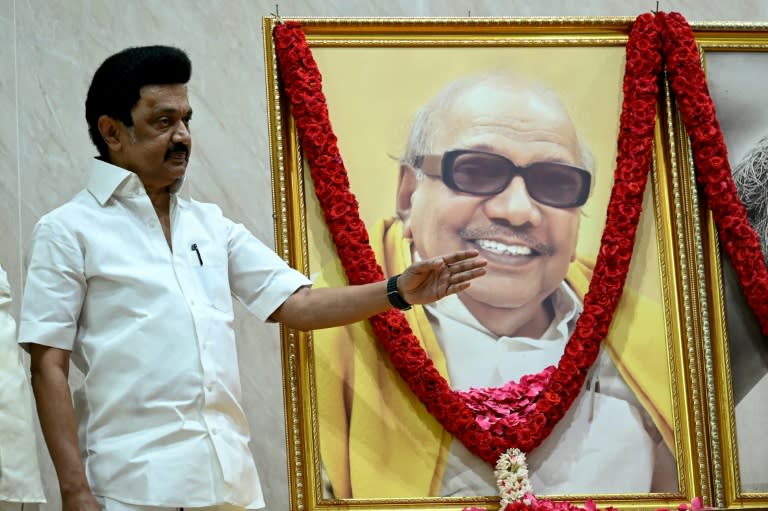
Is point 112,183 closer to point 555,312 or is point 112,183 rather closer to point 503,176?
point 503,176

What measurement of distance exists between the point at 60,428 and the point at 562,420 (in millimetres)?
1844

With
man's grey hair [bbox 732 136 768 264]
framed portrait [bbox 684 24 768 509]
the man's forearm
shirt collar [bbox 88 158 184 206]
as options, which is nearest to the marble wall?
shirt collar [bbox 88 158 184 206]

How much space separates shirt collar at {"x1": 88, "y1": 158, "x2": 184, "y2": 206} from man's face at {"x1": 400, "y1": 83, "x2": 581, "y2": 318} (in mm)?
1125

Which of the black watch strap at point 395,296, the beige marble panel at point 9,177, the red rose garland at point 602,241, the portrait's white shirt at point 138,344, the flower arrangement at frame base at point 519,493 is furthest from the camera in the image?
the beige marble panel at point 9,177

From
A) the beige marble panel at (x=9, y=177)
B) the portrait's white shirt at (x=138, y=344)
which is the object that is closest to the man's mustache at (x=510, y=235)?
the portrait's white shirt at (x=138, y=344)

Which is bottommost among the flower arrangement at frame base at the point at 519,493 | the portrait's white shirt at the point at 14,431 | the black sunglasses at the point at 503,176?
the flower arrangement at frame base at the point at 519,493

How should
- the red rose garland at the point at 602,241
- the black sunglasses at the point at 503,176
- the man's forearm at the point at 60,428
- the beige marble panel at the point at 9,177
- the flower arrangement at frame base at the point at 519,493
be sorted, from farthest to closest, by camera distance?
the beige marble panel at the point at 9,177 → the black sunglasses at the point at 503,176 → the red rose garland at the point at 602,241 → the flower arrangement at frame base at the point at 519,493 → the man's forearm at the point at 60,428

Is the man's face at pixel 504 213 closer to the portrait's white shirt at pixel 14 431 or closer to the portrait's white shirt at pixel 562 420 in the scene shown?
the portrait's white shirt at pixel 562 420

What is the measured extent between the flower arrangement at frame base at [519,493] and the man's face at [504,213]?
60 cm

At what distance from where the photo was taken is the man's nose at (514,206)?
4352mm

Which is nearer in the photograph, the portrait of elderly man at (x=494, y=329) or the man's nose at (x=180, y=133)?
the man's nose at (x=180, y=133)

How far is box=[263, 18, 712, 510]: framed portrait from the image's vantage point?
4074 millimetres

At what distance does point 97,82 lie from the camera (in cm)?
366

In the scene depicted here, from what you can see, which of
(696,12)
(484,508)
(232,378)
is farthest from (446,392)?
(696,12)
